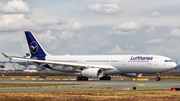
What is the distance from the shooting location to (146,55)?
181ft

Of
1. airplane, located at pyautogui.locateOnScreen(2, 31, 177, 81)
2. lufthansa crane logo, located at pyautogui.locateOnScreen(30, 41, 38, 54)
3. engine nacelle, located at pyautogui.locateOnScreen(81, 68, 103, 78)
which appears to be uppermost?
lufthansa crane logo, located at pyautogui.locateOnScreen(30, 41, 38, 54)

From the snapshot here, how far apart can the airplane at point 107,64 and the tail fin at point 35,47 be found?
2.48 ft

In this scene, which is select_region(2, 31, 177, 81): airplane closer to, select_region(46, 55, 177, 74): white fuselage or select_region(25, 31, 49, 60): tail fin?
select_region(46, 55, 177, 74): white fuselage

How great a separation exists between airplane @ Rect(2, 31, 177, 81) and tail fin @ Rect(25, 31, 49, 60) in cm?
76

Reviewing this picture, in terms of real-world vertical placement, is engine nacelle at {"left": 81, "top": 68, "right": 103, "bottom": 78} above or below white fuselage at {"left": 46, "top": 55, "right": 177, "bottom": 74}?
below

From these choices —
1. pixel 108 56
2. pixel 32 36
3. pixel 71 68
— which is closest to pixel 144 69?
pixel 108 56

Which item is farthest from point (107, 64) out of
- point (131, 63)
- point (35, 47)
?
point (35, 47)

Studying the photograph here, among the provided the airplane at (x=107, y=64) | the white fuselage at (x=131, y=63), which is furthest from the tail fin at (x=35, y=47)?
the white fuselage at (x=131, y=63)

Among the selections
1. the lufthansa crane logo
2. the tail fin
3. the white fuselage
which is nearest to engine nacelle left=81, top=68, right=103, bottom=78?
the white fuselage

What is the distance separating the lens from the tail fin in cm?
6625

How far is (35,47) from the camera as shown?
218 ft

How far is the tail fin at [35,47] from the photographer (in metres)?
66.2

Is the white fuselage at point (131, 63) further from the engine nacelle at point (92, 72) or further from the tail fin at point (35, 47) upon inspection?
the tail fin at point (35, 47)

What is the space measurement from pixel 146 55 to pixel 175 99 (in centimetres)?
3371
